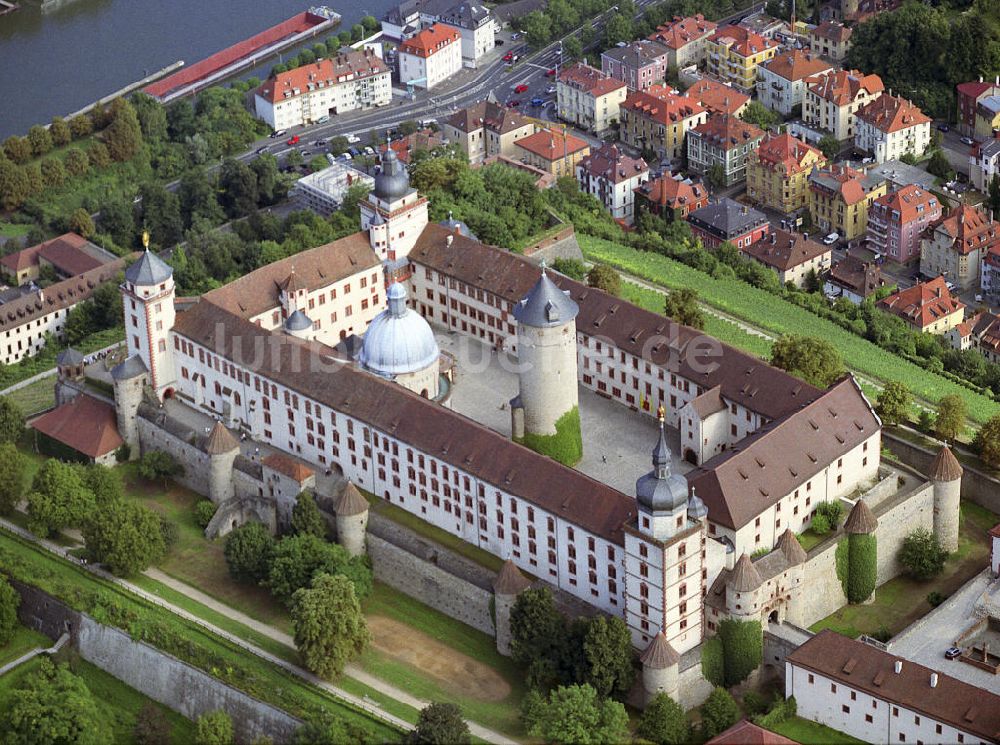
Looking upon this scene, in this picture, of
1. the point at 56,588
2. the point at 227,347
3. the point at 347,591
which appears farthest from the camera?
the point at 227,347

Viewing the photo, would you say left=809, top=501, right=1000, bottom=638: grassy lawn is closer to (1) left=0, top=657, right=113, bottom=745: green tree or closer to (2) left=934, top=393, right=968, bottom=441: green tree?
(2) left=934, top=393, right=968, bottom=441: green tree

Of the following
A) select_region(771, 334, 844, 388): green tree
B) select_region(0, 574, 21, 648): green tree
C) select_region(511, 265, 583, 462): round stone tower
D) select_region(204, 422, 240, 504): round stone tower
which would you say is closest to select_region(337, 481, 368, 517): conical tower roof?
select_region(204, 422, 240, 504): round stone tower

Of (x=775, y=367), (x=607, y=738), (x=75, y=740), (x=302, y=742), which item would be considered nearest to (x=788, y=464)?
(x=775, y=367)

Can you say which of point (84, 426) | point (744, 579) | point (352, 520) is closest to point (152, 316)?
point (84, 426)

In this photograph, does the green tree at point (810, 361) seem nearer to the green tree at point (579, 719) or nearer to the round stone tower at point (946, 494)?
the round stone tower at point (946, 494)

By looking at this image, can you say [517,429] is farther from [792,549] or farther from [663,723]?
[663,723]

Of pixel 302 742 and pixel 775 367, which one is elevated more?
pixel 775 367

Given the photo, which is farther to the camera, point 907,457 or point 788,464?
point 907,457

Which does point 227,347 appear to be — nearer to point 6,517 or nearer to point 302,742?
point 6,517
